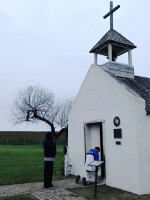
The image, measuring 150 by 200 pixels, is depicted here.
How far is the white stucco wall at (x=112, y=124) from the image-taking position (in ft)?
34.1

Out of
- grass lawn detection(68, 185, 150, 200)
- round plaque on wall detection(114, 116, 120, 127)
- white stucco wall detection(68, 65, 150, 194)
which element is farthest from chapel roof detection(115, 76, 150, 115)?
grass lawn detection(68, 185, 150, 200)

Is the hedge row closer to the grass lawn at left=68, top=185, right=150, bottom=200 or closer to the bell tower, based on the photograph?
the bell tower

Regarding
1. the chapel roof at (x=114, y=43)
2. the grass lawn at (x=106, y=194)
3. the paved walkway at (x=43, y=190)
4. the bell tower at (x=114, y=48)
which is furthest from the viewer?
the chapel roof at (x=114, y=43)

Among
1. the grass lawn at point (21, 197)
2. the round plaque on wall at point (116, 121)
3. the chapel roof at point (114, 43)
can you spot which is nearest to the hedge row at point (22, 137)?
the chapel roof at point (114, 43)

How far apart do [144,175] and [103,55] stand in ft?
24.1

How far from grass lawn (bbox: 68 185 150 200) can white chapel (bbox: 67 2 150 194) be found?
32 centimetres

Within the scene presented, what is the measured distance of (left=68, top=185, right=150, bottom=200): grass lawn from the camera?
9.60m

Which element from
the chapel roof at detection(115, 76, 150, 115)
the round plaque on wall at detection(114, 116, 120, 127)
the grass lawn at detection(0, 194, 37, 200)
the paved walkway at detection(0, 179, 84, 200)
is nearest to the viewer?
the grass lawn at detection(0, 194, 37, 200)

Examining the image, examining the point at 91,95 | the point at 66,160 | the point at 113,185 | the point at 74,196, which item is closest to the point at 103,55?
the point at 91,95

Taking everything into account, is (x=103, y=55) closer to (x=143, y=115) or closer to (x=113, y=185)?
(x=143, y=115)

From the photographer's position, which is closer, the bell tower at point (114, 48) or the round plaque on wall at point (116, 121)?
the round plaque on wall at point (116, 121)

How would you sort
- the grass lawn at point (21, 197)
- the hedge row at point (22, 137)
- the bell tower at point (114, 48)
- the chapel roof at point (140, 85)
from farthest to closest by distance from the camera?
the hedge row at point (22, 137) → the bell tower at point (114, 48) → the chapel roof at point (140, 85) → the grass lawn at point (21, 197)

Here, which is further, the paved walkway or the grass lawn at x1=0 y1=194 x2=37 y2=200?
the paved walkway

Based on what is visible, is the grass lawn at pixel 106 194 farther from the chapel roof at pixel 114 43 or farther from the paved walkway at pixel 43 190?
the chapel roof at pixel 114 43
